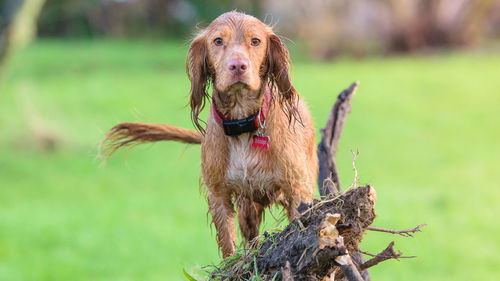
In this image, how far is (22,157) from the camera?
19203 mm

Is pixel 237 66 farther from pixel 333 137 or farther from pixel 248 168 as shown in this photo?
pixel 333 137

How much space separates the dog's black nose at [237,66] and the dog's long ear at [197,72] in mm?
277

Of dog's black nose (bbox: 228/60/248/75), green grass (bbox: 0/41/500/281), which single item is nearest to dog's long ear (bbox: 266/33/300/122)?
dog's black nose (bbox: 228/60/248/75)

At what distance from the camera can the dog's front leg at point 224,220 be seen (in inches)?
141

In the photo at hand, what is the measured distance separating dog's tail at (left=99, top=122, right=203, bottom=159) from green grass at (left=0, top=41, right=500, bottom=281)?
0.13 meters

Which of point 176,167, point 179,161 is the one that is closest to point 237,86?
point 179,161

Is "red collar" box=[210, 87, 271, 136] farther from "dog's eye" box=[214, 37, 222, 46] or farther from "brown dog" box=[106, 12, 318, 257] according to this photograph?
"dog's eye" box=[214, 37, 222, 46]

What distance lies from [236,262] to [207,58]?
100 cm

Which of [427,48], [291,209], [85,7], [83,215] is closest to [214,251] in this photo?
[83,215]

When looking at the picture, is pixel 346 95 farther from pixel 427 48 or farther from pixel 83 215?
pixel 427 48

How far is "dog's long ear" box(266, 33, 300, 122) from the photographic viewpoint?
3.34 m

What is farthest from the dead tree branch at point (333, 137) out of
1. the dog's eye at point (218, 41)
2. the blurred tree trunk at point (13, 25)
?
the blurred tree trunk at point (13, 25)

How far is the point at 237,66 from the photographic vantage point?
316cm

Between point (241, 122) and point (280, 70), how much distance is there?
0.32 m
